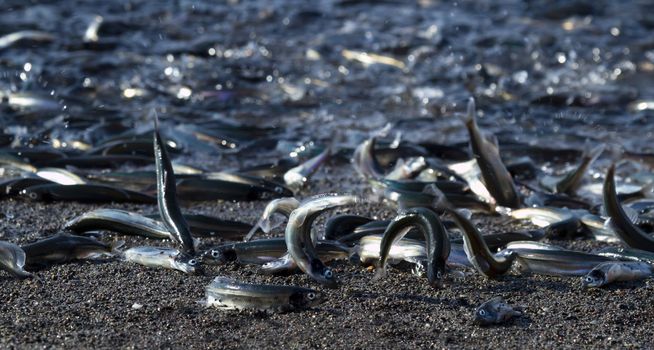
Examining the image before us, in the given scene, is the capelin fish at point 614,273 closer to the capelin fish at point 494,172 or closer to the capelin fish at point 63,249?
the capelin fish at point 494,172

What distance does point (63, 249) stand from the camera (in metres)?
5.86

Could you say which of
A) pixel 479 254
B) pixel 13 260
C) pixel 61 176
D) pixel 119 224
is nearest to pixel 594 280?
pixel 479 254

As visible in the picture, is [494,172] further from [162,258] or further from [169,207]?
[162,258]

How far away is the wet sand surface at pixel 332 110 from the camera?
499cm

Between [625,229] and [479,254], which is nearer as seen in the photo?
[479,254]

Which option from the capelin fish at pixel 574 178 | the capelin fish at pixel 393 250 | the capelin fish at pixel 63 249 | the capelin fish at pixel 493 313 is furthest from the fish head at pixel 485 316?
the capelin fish at pixel 574 178

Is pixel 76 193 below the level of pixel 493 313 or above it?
below

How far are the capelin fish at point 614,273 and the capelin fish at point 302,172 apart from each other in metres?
2.87

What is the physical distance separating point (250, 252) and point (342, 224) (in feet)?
2.52

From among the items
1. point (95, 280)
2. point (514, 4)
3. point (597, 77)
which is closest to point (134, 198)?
point (95, 280)

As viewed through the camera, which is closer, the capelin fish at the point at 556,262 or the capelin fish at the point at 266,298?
the capelin fish at the point at 266,298

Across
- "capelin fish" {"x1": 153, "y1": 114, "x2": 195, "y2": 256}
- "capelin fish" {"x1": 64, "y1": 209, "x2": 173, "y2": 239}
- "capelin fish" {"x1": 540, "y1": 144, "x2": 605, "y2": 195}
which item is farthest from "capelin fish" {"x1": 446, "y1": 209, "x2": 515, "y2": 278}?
"capelin fish" {"x1": 540, "y1": 144, "x2": 605, "y2": 195}

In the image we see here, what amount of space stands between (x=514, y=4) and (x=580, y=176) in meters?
8.58

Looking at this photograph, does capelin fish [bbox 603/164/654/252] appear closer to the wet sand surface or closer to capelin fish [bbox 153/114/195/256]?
the wet sand surface
